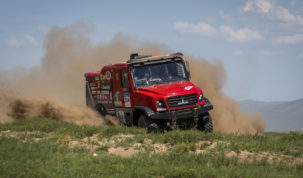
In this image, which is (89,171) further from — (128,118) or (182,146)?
(128,118)

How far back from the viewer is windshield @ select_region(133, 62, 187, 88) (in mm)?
14742

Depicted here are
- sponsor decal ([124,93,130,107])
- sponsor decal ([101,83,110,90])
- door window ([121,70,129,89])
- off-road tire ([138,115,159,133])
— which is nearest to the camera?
off-road tire ([138,115,159,133])

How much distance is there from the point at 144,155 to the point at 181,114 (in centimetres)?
392

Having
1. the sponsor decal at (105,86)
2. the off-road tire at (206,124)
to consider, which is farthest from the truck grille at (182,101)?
the sponsor decal at (105,86)

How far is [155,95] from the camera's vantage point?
1366cm

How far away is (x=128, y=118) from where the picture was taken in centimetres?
1538

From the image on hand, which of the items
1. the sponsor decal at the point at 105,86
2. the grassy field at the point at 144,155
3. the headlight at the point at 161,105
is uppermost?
the sponsor decal at the point at 105,86

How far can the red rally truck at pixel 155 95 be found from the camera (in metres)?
13.6

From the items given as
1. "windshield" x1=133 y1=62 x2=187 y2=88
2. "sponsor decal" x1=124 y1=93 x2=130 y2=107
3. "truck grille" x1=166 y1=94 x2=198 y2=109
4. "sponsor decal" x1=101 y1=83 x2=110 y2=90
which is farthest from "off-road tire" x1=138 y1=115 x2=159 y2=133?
"sponsor decal" x1=101 y1=83 x2=110 y2=90

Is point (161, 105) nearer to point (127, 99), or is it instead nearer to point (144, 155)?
point (127, 99)

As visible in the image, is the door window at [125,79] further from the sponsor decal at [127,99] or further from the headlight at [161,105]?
the headlight at [161,105]

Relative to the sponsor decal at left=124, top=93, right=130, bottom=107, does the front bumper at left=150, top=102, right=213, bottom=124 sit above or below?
below

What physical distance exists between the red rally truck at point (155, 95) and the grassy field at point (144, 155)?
0.92 m

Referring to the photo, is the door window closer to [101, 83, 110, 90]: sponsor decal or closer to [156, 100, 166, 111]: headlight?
[101, 83, 110, 90]: sponsor decal
